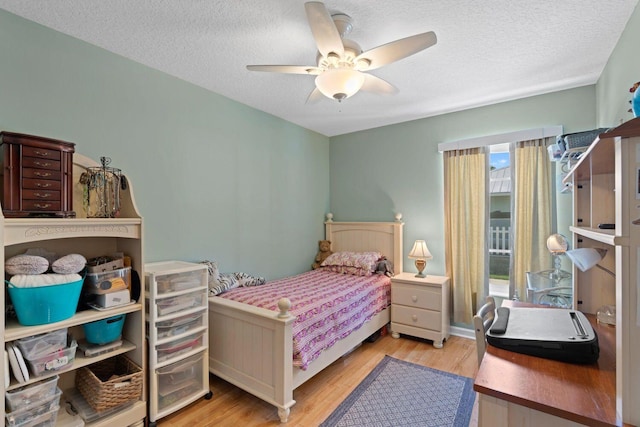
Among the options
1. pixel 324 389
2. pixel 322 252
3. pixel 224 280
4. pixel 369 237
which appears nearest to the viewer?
pixel 324 389

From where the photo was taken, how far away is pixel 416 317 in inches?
121

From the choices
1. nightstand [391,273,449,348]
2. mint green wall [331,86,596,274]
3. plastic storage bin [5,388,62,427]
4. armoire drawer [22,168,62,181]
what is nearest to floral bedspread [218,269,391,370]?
nightstand [391,273,449,348]

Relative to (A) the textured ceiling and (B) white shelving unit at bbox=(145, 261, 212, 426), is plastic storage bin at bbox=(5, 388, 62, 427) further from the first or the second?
(A) the textured ceiling

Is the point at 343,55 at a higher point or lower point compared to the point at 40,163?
higher

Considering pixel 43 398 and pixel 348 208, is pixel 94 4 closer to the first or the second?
pixel 43 398

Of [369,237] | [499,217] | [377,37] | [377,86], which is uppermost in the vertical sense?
[377,37]

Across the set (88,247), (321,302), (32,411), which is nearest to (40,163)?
(88,247)

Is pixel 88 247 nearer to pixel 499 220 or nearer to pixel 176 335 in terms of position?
pixel 176 335

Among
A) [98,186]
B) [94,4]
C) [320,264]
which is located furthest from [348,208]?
[94,4]

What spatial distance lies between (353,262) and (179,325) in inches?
78.7

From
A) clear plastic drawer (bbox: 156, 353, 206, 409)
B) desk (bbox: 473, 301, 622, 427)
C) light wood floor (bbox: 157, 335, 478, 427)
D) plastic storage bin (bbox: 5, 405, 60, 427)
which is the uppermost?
desk (bbox: 473, 301, 622, 427)

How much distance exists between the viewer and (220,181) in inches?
108

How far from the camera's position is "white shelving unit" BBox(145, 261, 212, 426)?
72.7 inches

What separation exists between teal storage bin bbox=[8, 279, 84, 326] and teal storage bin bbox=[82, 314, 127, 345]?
0.70ft
